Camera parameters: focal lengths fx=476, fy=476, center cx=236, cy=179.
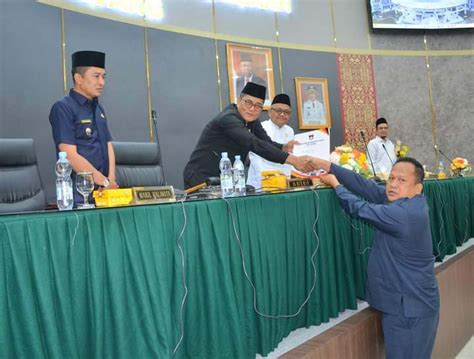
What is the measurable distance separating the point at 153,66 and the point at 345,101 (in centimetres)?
281

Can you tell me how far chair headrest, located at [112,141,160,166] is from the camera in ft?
10.2

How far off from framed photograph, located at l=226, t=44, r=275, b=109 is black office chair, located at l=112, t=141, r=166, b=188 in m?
2.19

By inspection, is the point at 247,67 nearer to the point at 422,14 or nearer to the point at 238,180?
the point at 422,14

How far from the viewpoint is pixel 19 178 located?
8.42 feet

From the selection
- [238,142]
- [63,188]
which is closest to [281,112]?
[238,142]

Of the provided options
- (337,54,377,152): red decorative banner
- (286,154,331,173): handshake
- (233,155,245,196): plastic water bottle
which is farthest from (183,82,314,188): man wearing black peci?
(337,54,377,152): red decorative banner

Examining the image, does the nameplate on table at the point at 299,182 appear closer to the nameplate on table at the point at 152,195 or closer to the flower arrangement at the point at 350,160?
the flower arrangement at the point at 350,160

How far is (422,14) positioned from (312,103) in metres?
2.42

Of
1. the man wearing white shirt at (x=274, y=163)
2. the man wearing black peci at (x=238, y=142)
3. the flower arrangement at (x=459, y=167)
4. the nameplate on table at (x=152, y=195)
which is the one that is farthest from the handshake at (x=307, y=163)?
the flower arrangement at (x=459, y=167)

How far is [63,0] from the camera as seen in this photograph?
4109mm

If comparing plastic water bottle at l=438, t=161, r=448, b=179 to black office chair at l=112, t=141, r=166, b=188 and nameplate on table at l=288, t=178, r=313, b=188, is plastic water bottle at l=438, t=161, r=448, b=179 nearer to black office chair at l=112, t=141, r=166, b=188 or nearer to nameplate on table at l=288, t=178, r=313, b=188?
nameplate on table at l=288, t=178, r=313, b=188

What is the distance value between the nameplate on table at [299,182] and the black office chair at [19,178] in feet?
4.39

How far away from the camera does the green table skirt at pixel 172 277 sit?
3.87ft

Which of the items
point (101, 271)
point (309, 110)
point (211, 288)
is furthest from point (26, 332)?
point (309, 110)
